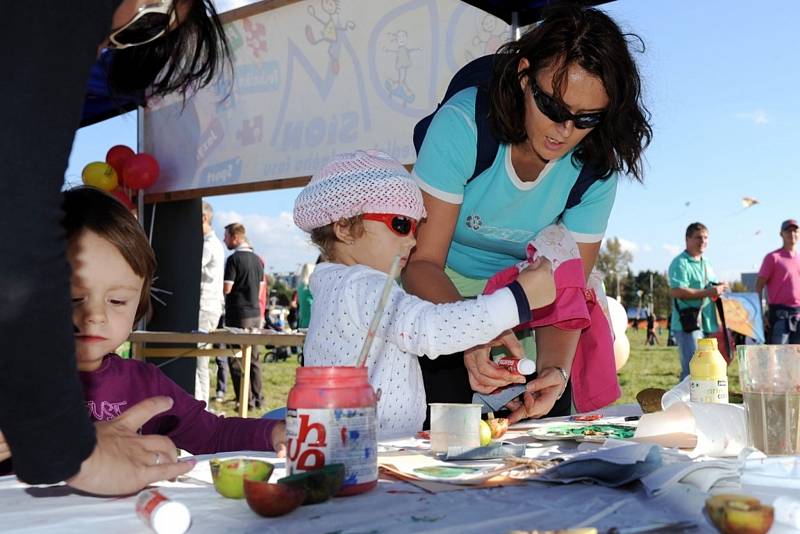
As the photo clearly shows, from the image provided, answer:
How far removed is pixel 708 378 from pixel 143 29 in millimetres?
1277

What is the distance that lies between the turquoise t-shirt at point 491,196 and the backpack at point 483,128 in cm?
1

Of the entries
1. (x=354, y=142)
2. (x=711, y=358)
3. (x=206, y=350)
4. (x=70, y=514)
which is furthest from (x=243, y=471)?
(x=206, y=350)

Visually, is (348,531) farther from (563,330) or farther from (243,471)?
(563,330)

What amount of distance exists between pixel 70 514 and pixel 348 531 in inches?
12.9

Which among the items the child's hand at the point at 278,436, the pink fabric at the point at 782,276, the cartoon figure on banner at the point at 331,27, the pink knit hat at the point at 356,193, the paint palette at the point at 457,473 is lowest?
the paint palette at the point at 457,473

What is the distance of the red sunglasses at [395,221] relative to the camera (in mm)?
1768

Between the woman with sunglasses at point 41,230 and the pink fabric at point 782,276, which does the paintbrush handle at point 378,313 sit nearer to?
the woman with sunglasses at point 41,230

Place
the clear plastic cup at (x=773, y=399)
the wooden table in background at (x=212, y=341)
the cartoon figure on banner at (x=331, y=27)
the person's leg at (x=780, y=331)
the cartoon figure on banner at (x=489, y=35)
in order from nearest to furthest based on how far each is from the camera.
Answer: the clear plastic cup at (x=773, y=399), the cartoon figure on banner at (x=489, y=35), the cartoon figure on banner at (x=331, y=27), the wooden table in background at (x=212, y=341), the person's leg at (x=780, y=331)

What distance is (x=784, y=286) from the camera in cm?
741

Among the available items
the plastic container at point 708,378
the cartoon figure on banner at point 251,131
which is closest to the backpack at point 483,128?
the plastic container at point 708,378

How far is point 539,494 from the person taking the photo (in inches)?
37.5

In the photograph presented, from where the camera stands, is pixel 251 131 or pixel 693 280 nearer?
pixel 251 131

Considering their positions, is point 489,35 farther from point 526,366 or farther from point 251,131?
point 526,366

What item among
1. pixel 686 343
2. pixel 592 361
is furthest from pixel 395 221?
pixel 686 343
